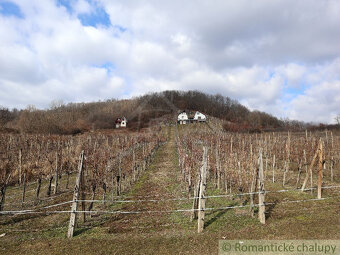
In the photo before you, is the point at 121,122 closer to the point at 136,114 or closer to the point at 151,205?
the point at 136,114

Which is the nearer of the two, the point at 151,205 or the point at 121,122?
the point at 151,205

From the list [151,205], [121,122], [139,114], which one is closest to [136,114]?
[139,114]

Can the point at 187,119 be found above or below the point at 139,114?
below

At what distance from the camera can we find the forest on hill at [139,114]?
52609 millimetres

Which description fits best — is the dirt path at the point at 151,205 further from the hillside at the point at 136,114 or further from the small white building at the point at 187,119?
the small white building at the point at 187,119

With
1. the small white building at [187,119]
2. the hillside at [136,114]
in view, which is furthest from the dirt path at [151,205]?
the small white building at [187,119]

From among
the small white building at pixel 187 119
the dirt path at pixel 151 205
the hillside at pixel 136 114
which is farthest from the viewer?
the small white building at pixel 187 119

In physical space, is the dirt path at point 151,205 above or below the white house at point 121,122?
below

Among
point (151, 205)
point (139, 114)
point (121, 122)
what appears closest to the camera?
point (151, 205)

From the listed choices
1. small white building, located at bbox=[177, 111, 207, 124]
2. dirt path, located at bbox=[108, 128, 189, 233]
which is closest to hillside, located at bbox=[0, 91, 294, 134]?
small white building, located at bbox=[177, 111, 207, 124]

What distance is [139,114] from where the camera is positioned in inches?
3300

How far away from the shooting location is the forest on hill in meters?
52.6

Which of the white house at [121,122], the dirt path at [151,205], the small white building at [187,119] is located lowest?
the dirt path at [151,205]

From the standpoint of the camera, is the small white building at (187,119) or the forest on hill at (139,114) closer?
the forest on hill at (139,114)
